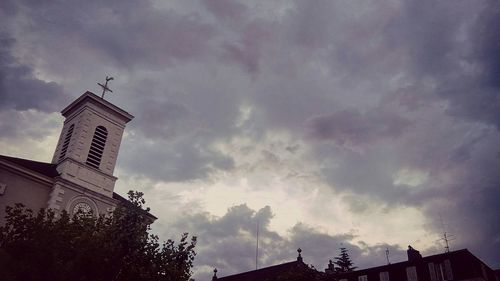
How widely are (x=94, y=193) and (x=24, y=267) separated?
18.7 meters

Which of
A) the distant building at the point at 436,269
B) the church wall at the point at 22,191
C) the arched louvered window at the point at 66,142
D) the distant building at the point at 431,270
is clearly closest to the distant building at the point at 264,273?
the distant building at the point at 431,270

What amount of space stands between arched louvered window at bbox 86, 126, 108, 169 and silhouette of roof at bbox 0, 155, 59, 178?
342cm

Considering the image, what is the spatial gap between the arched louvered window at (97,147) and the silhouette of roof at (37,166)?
11.2ft

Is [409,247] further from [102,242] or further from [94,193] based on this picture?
[102,242]

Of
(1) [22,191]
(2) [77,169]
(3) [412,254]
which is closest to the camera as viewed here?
(1) [22,191]

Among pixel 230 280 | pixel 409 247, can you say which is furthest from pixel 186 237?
pixel 230 280

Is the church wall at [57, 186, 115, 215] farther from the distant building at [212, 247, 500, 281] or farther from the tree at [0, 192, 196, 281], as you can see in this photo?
the distant building at [212, 247, 500, 281]

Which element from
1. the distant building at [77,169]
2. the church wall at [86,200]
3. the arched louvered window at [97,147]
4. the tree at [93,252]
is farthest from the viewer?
the arched louvered window at [97,147]

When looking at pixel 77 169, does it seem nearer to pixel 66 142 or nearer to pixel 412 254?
pixel 66 142

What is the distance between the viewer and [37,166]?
3706cm

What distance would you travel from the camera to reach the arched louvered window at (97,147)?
39.3m

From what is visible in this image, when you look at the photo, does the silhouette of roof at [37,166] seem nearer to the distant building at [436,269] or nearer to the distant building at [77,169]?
the distant building at [77,169]

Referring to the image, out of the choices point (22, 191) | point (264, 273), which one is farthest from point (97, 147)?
point (264, 273)

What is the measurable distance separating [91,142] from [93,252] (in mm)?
21526
